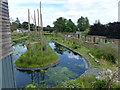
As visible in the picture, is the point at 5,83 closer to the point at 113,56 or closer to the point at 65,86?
the point at 65,86

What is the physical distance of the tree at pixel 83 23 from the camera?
2667cm

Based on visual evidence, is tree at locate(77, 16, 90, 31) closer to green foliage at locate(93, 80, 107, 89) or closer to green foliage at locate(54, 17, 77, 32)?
green foliage at locate(54, 17, 77, 32)

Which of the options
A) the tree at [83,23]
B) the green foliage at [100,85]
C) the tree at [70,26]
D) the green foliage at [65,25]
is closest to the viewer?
the green foliage at [100,85]

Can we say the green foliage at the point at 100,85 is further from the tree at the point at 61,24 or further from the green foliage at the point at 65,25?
the tree at the point at 61,24

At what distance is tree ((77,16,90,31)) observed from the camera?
2667 centimetres

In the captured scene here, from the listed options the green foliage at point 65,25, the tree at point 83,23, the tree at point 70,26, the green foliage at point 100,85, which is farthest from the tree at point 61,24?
the green foliage at point 100,85

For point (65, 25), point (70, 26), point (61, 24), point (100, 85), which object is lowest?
point (100, 85)

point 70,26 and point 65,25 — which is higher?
point 65,25

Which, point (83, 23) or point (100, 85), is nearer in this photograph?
point (100, 85)

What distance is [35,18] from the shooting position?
317 inches

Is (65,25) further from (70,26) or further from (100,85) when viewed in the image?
(100,85)

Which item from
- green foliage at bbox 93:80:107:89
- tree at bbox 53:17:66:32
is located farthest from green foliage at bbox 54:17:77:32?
green foliage at bbox 93:80:107:89

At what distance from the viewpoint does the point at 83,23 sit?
27141 millimetres

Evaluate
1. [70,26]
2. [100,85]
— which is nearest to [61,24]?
[70,26]
